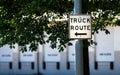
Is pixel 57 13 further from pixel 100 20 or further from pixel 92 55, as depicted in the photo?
pixel 92 55

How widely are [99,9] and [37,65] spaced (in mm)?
15501

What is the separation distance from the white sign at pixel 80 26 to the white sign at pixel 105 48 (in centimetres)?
1664

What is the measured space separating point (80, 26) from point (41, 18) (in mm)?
3847

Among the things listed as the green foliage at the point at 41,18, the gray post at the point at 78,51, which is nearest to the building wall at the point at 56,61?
the green foliage at the point at 41,18

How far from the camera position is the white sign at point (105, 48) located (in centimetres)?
2534

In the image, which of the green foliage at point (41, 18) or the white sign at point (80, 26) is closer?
the white sign at point (80, 26)

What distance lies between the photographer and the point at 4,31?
12.5 metres

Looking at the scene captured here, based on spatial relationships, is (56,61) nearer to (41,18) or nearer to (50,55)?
(50,55)

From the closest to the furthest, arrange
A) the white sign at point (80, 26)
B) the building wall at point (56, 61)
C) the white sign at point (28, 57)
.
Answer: the white sign at point (80, 26) → the building wall at point (56, 61) → the white sign at point (28, 57)

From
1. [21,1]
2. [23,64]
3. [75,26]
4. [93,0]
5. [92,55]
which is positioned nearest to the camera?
[75,26]

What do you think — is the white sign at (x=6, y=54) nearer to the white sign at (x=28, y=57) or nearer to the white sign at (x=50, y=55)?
the white sign at (x=28, y=57)

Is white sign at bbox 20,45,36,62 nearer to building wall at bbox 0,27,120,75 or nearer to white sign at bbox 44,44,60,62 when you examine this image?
building wall at bbox 0,27,120,75

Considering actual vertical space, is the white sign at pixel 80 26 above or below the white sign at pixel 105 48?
above

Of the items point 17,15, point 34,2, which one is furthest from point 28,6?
point 17,15
